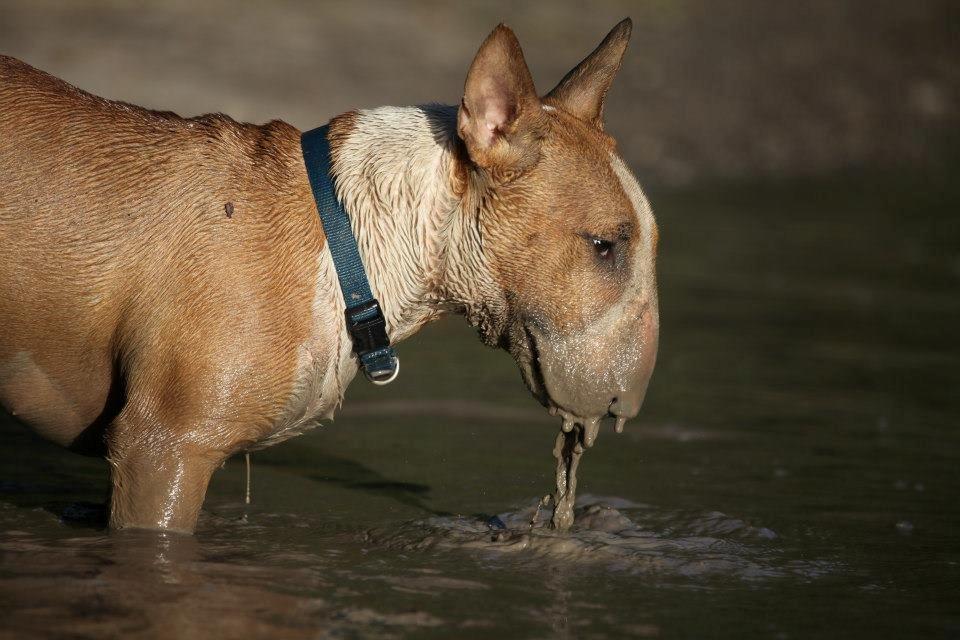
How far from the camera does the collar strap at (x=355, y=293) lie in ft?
19.2

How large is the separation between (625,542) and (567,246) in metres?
1.61

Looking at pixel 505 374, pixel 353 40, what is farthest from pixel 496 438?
pixel 353 40

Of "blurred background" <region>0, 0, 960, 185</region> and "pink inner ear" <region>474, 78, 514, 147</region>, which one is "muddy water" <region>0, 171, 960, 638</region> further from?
"blurred background" <region>0, 0, 960, 185</region>

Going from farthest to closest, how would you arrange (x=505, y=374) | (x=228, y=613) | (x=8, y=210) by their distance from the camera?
(x=505, y=374) < (x=8, y=210) < (x=228, y=613)

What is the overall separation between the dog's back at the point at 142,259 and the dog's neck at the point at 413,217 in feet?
0.76

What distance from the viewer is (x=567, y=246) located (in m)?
5.88

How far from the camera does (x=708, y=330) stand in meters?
11.7

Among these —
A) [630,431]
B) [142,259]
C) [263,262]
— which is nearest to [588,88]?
[263,262]

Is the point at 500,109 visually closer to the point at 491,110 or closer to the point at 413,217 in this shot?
the point at 491,110

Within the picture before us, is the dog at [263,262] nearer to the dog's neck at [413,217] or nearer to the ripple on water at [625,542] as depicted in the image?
the dog's neck at [413,217]

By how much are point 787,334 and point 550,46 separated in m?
9.48

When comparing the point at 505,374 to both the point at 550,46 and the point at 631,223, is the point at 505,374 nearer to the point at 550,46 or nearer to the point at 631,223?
the point at 631,223

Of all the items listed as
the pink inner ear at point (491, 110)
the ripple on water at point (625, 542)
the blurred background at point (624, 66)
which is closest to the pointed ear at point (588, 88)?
the pink inner ear at point (491, 110)

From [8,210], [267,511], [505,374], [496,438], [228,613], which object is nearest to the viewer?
[228,613]
